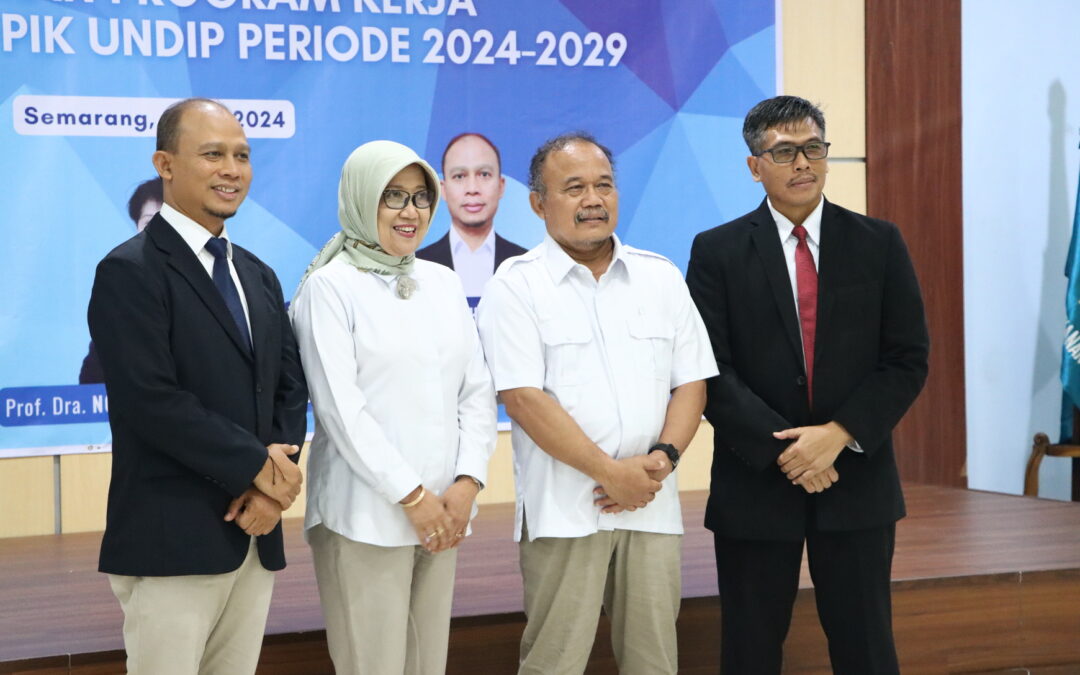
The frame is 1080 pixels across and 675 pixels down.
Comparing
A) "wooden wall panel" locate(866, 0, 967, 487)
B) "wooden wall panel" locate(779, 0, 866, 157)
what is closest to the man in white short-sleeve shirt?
"wooden wall panel" locate(779, 0, 866, 157)

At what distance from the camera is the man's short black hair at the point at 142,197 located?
4.20 metres

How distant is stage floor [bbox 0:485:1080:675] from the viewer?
285 cm

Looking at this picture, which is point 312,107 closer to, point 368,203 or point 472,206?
point 472,206

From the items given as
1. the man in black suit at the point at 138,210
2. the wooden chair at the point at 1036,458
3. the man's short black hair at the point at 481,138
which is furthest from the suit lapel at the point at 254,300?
the wooden chair at the point at 1036,458

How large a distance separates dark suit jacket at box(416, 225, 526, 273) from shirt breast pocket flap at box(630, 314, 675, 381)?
6.32 feet

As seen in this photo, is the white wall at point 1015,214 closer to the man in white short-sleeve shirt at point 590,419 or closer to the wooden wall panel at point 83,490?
the man in white short-sleeve shirt at point 590,419

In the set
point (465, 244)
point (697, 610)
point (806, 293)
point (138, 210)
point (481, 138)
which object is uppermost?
point (481, 138)

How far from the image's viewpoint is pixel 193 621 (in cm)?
213

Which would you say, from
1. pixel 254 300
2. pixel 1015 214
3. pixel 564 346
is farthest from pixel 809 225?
A: pixel 1015 214

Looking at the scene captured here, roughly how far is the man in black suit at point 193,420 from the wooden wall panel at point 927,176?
3.65m

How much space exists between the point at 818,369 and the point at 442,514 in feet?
3.04

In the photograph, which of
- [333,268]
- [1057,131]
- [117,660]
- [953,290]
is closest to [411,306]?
[333,268]

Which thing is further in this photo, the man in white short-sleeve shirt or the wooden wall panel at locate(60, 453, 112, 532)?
the wooden wall panel at locate(60, 453, 112, 532)

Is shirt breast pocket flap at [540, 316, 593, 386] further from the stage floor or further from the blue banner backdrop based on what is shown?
the blue banner backdrop
